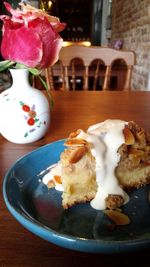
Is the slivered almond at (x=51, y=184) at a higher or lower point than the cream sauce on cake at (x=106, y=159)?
lower

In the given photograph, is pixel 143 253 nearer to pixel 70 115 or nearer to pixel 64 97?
pixel 70 115

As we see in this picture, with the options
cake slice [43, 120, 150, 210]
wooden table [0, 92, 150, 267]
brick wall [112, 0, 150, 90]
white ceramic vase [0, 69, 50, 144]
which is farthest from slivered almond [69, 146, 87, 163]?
brick wall [112, 0, 150, 90]

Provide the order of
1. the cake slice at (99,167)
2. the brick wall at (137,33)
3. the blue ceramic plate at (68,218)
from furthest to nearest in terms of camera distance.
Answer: the brick wall at (137,33) → the cake slice at (99,167) → the blue ceramic plate at (68,218)

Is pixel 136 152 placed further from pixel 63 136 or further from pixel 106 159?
pixel 63 136

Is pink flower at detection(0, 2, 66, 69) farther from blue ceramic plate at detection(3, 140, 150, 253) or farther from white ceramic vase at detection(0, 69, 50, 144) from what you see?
blue ceramic plate at detection(3, 140, 150, 253)

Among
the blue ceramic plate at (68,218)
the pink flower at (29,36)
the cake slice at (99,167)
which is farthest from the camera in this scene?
the pink flower at (29,36)

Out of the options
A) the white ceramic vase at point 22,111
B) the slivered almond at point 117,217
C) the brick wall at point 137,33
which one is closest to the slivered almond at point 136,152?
the slivered almond at point 117,217

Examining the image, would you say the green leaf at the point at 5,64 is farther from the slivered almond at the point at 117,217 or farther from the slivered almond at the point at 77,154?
the slivered almond at the point at 117,217
